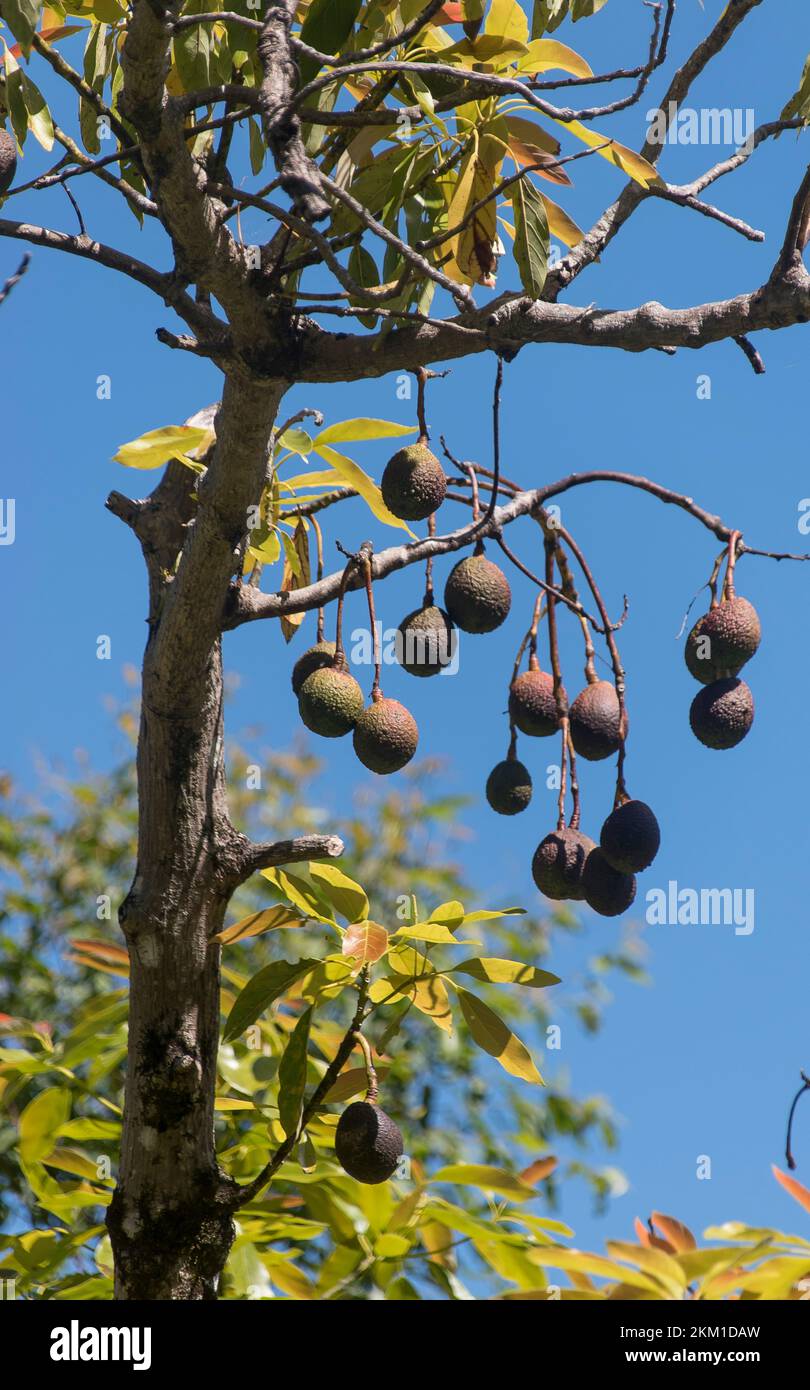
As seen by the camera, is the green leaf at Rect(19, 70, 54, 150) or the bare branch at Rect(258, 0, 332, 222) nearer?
the bare branch at Rect(258, 0, 332, 222)

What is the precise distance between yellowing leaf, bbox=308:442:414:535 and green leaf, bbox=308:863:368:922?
24.5 inches

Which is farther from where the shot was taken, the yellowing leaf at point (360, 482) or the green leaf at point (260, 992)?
the yellowing leaf at point (360, 482)

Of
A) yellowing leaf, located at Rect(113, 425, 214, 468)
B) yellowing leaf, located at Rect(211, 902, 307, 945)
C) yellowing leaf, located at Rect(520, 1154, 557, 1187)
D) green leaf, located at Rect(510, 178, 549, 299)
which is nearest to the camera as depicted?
green leaf, located at Rect(510, 178, 549, 299)

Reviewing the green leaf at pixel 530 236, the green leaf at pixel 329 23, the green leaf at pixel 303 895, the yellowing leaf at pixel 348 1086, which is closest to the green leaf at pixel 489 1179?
the yellowing leaf at pixel 348 1086

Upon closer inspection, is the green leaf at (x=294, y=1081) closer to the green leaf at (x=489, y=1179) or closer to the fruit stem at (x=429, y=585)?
the green leaf at (x=489, y=1179)

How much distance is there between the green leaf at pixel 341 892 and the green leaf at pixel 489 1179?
373 mm

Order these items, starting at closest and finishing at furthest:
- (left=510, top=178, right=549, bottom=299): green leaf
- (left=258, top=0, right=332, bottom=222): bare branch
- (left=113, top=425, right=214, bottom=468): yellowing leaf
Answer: (left=258, top=0, right=332, bottom=222): bare branch, (left=510, top=178, right=549, bottom=299): green leaf, (left=113, top=425, right=214, bottom=468): yellowing leaf

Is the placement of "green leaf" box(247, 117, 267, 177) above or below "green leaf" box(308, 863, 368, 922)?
above

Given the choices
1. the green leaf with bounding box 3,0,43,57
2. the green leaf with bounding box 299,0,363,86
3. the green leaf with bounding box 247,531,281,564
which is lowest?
the green leaf with bounding box 247,531,281,564

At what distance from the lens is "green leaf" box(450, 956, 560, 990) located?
1771 millimetres

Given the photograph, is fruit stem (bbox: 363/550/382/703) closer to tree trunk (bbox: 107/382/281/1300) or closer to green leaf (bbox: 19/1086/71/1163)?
tree trunk (bbox: 107/382/281/1300)

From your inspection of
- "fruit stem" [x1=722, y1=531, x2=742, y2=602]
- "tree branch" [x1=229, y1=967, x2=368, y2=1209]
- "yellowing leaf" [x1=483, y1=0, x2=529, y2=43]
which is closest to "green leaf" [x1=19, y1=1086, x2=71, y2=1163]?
"tree branch" [x1=229, y1=967, x2=368, y2=1209]

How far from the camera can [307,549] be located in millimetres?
2352

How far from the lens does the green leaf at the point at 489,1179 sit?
6.20ft
